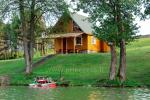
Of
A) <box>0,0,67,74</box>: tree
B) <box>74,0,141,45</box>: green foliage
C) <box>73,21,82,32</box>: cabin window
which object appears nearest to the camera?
<box>74,0,141,45</box>: green foliage

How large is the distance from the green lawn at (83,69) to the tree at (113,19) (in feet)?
9.79

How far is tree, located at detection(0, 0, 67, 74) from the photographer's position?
59.0 metres

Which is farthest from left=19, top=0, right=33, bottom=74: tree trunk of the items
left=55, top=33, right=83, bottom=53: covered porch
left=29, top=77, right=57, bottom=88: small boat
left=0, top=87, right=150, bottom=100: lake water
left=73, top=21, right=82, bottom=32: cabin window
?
left=73, top=21, right=82, bottom=32: cabin window

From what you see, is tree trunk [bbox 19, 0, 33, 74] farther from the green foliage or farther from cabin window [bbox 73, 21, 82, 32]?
cabin window [bbox 73, 21, 82, 32]

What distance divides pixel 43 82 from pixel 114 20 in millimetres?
10190

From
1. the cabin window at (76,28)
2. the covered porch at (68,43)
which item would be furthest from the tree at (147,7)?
the cabin window at (76,28)

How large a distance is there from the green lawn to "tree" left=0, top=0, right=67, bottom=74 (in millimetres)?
3731

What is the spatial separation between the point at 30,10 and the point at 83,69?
10.3 m

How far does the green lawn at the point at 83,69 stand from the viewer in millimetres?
52188

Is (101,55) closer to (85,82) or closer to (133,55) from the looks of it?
(133,55)

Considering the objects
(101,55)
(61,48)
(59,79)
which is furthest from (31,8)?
(61,48)

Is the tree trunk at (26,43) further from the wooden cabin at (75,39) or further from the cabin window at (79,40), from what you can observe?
the cabin window at (79,40)

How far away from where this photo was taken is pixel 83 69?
201 feet

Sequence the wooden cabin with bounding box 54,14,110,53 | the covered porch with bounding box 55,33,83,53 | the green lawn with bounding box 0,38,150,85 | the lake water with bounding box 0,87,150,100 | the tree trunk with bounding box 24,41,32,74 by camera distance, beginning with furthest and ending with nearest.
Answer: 1. the covered porch with bounding box 55,33,83,53
2. the wooden cabin with bounding box 54,14,110,53
3. the tree trunk with bounding box 24,41,32,74
4. the green lawn with bounding box 0,38,150,85
5. the lake water with bounding box 0,87,150,100
